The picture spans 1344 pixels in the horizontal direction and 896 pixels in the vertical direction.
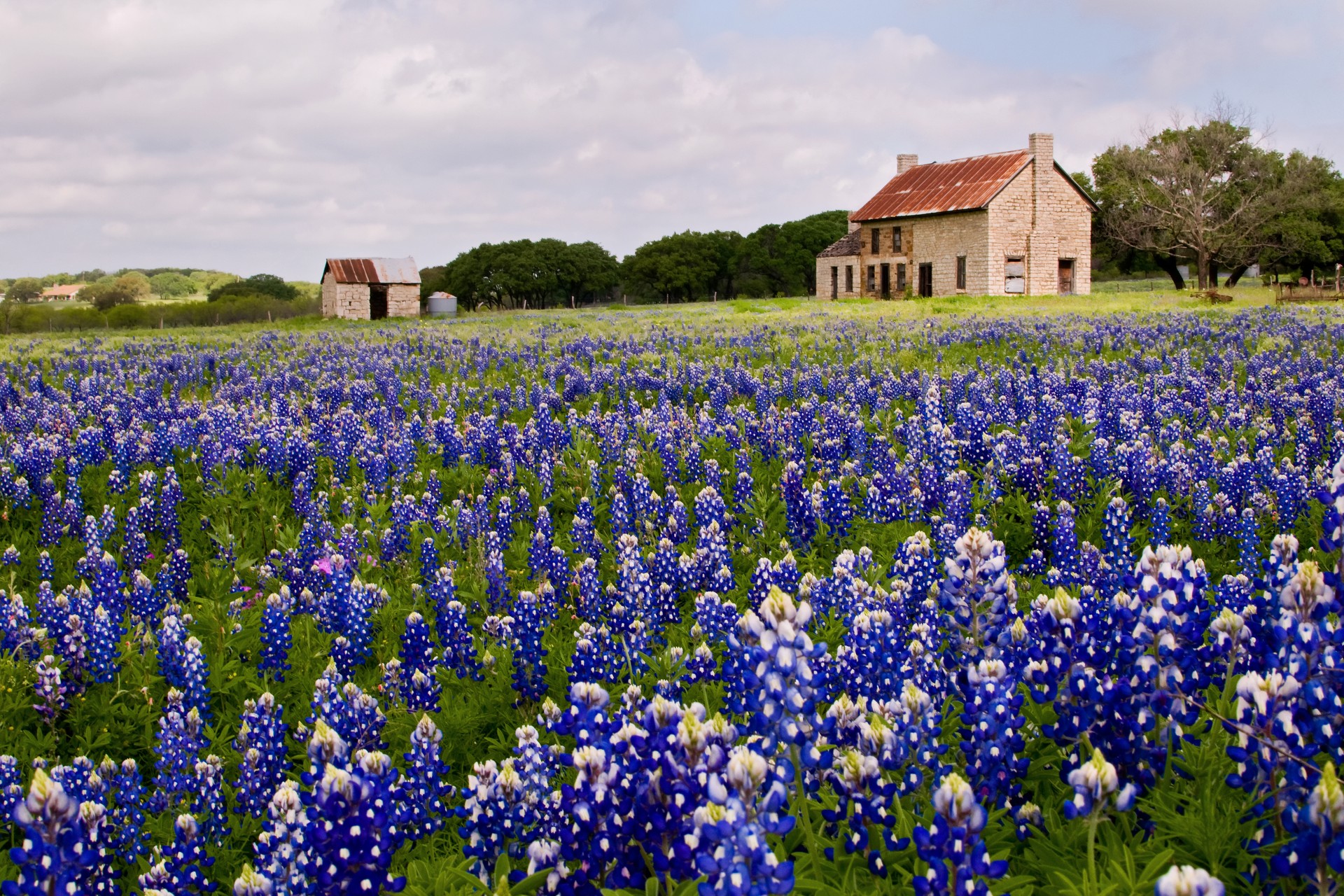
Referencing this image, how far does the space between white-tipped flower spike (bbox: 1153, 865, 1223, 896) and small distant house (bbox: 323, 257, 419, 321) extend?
56.6 m

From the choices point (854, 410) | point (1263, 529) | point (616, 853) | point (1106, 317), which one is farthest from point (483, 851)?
point (1106, 317)

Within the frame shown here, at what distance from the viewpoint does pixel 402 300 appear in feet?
191

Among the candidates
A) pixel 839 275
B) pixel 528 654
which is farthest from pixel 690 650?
pixel 839 275

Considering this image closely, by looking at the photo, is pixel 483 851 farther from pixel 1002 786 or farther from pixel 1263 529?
pixel 1263 529

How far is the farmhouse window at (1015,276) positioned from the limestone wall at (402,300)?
32306mm

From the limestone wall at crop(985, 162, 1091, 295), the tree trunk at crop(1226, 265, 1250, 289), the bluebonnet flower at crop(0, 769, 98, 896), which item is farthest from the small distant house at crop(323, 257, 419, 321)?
the bluebonnet flower at crop(0, 769, 98, 896)

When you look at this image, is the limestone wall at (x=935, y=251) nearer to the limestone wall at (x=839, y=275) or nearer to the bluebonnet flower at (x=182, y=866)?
the limestone wall at (x=839, y=275)

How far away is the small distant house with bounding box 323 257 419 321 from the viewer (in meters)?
56.3

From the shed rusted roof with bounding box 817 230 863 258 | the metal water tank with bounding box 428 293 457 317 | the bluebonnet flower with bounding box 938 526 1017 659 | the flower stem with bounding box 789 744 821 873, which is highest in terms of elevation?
the shed rusted roof with bounding box 817 230 863 258

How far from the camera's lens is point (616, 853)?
2357 millimetres

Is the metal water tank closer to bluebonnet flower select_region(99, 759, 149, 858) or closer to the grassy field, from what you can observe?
the grassy field

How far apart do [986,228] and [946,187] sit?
5.37 meters

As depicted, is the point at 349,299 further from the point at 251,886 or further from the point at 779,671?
the point at 779,671

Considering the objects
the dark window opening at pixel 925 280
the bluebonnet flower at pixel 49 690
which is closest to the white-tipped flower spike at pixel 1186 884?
the bluebonnet flower at pixel 49 690
